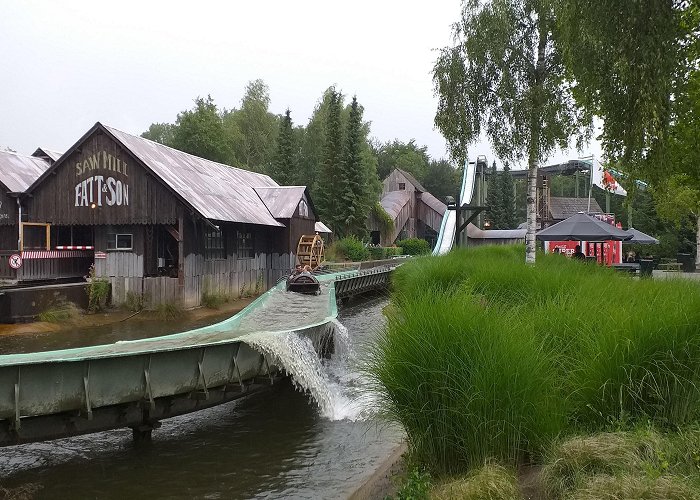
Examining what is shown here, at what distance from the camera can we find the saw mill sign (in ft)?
73.2

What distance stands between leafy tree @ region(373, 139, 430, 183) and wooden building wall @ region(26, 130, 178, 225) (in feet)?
206

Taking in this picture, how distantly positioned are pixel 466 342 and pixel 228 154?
177 feet

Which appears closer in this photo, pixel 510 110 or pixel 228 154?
pixel 510 110

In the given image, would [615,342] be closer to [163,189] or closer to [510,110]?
[510,110]

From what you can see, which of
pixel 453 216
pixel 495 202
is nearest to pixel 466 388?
pixel 453 216

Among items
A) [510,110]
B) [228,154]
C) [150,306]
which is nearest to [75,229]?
[150,306]

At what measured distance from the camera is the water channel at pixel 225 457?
7207 millimetres

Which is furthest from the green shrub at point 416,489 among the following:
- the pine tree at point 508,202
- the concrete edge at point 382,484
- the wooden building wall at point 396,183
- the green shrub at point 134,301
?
the pine tree at point 508,202

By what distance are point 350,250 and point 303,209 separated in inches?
420

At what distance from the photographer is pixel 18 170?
87.7 ft

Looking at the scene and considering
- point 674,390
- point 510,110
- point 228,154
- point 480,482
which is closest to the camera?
point 480,482

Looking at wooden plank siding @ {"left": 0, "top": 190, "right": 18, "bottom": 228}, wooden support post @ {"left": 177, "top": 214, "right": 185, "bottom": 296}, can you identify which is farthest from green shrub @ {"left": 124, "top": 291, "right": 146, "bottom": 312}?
wooden plank siding @ {"left": 0, "top": 190, "right": 18, "bottom": 228}

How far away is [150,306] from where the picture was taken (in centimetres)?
2188

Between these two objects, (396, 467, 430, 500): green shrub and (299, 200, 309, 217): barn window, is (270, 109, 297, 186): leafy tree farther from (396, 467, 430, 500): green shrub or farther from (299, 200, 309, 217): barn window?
(396, 467, 430, 500): green shrub
